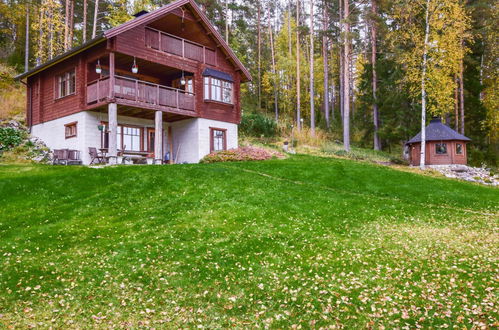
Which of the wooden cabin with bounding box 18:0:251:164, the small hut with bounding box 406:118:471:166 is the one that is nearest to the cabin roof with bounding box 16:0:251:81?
the wooden cabin with bounding box 18:0:251:164

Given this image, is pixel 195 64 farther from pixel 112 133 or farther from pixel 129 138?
→ pixel 112 133

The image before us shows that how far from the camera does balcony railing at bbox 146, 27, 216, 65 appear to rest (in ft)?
78.3

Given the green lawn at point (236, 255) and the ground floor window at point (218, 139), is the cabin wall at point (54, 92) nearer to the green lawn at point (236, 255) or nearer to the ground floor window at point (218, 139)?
the green lawn at point (236, 255)

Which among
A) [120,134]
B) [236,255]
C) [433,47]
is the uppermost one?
[433,47]

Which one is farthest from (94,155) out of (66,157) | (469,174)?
(469,174)

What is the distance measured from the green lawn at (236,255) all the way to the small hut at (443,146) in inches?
548

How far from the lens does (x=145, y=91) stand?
2270 centimetres

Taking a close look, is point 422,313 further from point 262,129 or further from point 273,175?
point 262,129

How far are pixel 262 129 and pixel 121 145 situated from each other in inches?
590

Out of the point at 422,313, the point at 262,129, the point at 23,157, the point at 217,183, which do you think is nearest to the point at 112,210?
the point at 217,183

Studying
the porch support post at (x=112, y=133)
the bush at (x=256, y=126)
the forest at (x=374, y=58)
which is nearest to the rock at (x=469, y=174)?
the forest at (x=374, y=58)

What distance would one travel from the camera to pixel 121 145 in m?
24.3

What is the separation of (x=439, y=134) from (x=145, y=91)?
23109mm

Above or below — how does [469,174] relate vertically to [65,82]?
below
